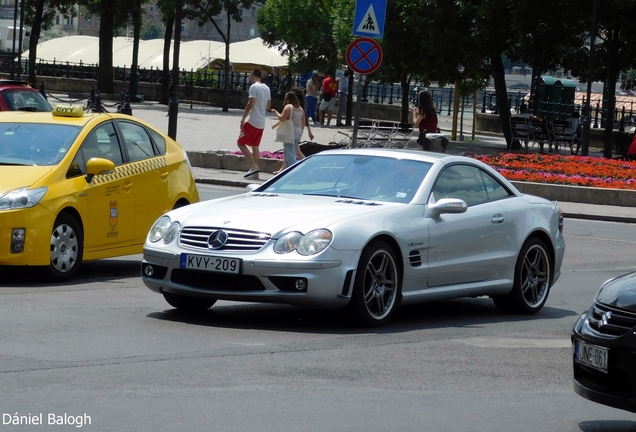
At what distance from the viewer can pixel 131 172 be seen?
475 inches

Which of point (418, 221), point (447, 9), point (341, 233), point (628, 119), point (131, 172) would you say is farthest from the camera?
point (628, 119)

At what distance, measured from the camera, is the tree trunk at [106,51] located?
54.3 m

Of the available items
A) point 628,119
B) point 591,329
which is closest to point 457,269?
point 591,329

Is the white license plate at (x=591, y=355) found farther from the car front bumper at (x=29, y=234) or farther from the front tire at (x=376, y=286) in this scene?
the car front bumper at (x=29, y=234)

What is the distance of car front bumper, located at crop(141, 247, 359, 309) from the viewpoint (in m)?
8.81

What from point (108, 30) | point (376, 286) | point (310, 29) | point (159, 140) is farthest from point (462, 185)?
point (310, 29)

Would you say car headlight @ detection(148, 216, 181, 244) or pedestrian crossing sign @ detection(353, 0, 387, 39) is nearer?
car headlight @ detection(148, 216, 181, 244)

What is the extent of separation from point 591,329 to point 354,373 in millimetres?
1865

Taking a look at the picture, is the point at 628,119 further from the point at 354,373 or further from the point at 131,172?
the point at 354,373

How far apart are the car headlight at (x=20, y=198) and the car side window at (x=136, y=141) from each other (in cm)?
159

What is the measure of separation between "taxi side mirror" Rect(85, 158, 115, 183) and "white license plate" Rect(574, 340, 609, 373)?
6190mm

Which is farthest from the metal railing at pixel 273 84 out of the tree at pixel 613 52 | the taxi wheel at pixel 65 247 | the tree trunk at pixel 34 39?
the taxi wheel at pixel 65 247

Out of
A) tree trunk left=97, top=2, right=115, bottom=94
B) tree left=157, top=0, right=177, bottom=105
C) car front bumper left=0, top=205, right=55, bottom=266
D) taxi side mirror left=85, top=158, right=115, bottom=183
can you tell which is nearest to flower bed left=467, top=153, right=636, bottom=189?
taxi side mirror left=85, top=158, right=115, bottom=183

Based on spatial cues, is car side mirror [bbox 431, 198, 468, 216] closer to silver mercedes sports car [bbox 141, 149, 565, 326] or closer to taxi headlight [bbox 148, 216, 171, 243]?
silver mercedes sports car [bbox 141, 149, 565, 326]
